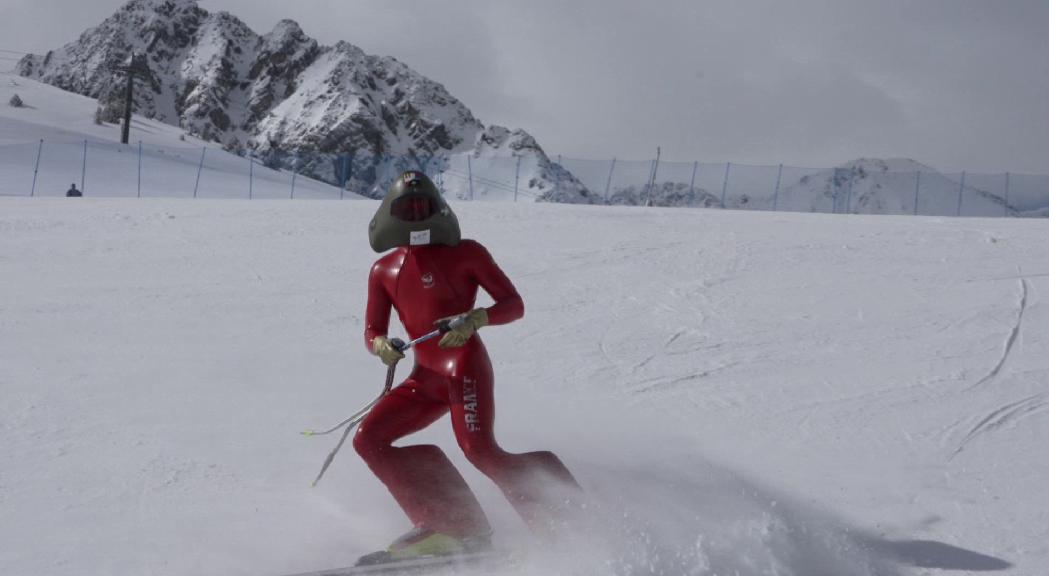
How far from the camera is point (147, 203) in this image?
65.9 feet

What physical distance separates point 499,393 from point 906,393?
3.07m

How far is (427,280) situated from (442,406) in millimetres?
591

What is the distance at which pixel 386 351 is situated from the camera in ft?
13.7

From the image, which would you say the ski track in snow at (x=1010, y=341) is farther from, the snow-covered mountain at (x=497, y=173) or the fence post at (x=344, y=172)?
the fence post at (x=344, y=172)

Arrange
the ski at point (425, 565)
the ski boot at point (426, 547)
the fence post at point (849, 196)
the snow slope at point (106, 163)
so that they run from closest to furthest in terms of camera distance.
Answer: the ski at point (425, 565), the ski boot at point (426, 547), the fence post at point (849, 196), the snow slope at point (106, 163)

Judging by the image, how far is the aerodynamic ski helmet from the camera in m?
4.25

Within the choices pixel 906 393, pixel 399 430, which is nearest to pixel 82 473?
pixel 399 430

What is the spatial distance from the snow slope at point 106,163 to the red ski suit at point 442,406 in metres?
31.9

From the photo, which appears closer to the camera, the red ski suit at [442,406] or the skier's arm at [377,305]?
the red ski suit at [442,406]

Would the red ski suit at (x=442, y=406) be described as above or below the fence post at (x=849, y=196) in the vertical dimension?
below

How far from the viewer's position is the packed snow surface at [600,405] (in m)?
4.08

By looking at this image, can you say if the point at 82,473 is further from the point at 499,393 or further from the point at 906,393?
the point at 906,393

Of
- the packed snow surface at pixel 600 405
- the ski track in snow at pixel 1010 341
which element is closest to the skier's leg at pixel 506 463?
the packed snow surface at pixel 600 405

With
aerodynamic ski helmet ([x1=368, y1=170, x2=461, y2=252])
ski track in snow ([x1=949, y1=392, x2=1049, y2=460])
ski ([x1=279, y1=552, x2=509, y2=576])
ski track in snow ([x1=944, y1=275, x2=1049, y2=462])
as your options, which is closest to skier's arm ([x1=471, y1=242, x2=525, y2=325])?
aerodynamic ski helmet ([x1=368, y1=170, x2=461, y2=252])
